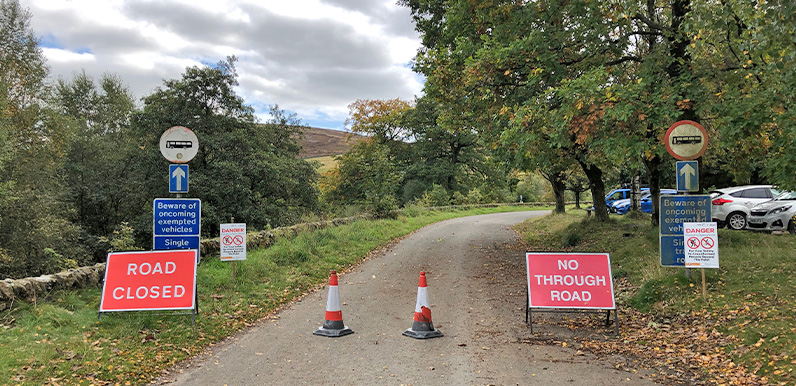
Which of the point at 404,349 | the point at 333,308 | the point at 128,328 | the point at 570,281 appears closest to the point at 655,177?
the point at 570,281

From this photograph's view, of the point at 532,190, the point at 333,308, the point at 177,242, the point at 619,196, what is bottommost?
the point at 333,308

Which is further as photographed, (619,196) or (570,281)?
(619,196)

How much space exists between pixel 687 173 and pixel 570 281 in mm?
2845

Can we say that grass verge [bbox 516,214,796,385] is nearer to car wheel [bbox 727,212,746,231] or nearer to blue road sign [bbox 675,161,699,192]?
blue road sign [bbox 675,161,699,192]

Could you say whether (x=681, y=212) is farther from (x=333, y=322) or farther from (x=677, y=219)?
(x=333, y=322)

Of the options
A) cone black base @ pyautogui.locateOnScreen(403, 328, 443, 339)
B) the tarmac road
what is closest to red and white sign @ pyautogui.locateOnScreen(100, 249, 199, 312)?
the tarmac road

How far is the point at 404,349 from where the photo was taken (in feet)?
19.6

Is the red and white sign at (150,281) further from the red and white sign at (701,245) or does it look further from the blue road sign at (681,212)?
the blue road sign at (681,212)

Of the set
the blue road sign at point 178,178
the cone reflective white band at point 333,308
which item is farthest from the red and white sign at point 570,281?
the blue road sign at point 178,178

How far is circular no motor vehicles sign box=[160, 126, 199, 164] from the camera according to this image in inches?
297

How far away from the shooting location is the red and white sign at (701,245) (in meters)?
7.20

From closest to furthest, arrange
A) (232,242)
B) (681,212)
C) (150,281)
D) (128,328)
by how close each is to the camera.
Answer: (128,328) → (150,281) → (681,212) → (232,242)

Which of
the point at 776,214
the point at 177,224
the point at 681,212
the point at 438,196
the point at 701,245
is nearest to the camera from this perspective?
the point at 701,245

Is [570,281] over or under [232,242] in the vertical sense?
under
